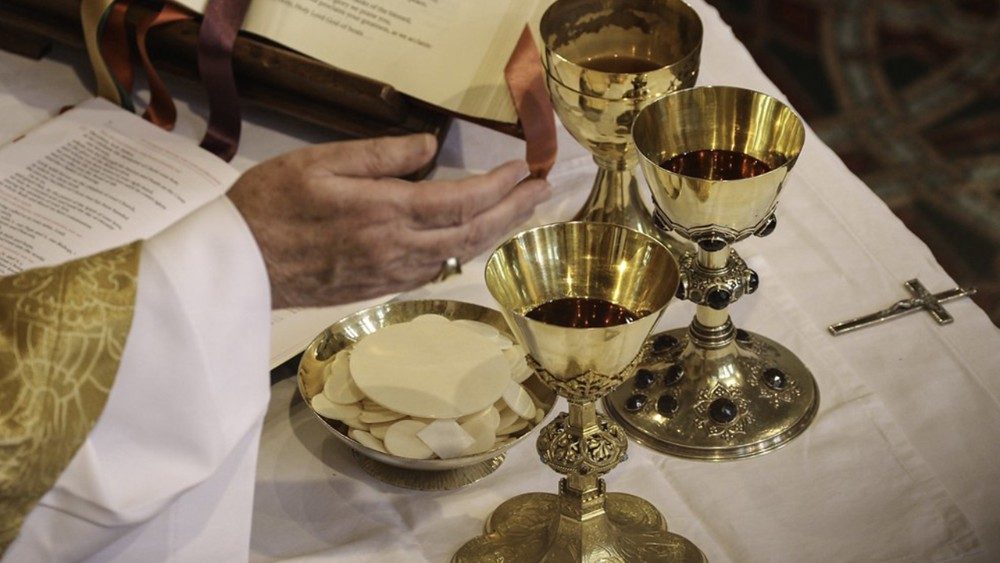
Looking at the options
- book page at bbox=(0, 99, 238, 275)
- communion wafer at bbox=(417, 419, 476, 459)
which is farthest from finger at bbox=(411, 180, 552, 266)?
book page at bbox=(0, 99, 238, 275)

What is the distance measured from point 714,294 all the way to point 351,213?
0.26 meters

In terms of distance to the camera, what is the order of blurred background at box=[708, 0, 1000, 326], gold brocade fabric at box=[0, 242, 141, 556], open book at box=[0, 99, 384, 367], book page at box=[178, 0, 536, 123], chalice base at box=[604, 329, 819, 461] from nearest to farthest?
gold brocade fabric at box=[0, 242, 141, 556] < chalice base at box=[604, 329, 819, 461] < open book at box=[0, 99, 384, 367] < book page at box=[178, 0, 536, 123] < blurred background at box=[708, 0, 1000, 326]

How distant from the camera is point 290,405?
889 mm

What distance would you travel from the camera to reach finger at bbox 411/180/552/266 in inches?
29.5

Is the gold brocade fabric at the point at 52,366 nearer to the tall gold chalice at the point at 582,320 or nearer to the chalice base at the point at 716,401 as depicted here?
the tall gold chalice at the point at 582,320

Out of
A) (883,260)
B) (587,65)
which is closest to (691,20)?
(587,65)

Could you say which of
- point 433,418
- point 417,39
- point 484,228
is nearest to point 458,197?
point 484,228

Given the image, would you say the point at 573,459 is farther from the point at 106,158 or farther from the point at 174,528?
the point at 106,158

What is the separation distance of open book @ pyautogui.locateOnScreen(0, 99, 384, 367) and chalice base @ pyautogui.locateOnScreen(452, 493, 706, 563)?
0.21 meters

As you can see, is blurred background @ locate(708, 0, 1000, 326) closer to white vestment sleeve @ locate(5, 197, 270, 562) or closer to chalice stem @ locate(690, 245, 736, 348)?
chalice stem @ locate(690, 245, 736, 348)

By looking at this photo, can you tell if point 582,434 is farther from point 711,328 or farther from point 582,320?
point 711,328

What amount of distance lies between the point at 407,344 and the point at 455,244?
11cm

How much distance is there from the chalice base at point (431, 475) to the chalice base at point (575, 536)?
36 mm

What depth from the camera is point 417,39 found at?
43.2 inches
